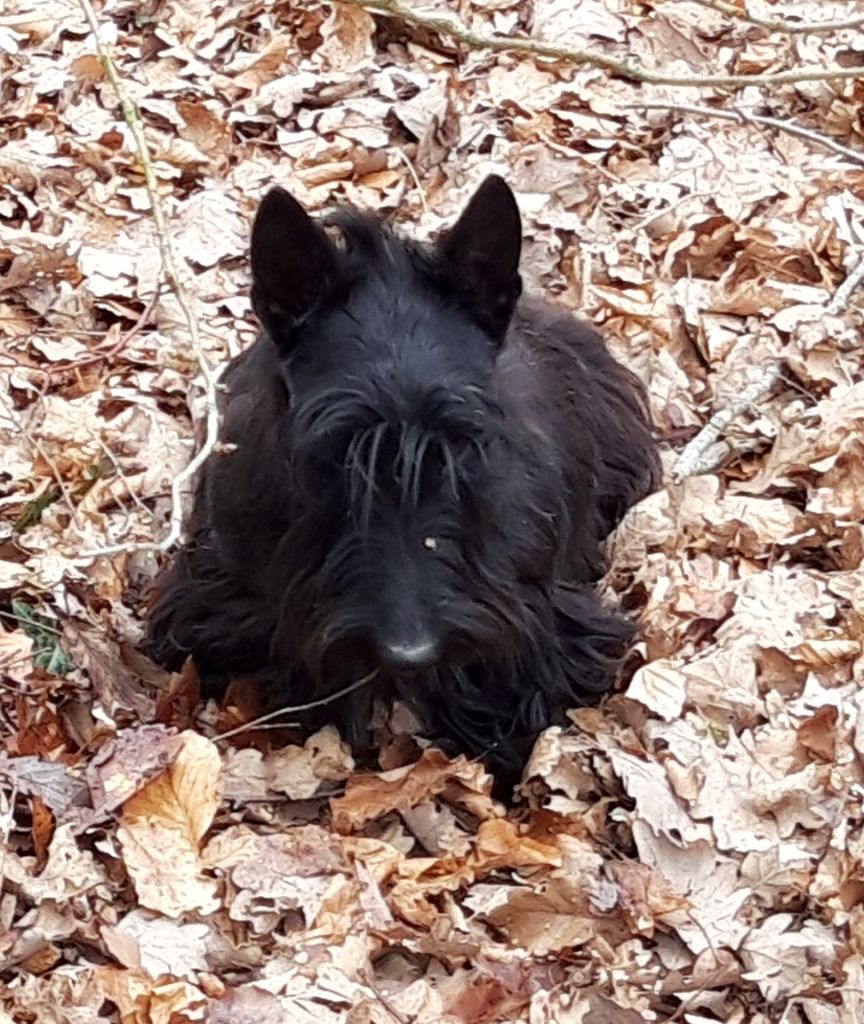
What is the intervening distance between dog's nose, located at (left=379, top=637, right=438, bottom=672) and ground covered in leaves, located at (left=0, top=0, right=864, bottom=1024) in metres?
0.47

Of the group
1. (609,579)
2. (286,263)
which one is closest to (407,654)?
(286,263)

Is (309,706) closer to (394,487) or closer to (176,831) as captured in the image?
(176,831)

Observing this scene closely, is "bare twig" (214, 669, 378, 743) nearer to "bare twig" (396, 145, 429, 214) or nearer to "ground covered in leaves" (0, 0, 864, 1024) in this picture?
"ground covered in leaves" (0, 0, 864, 1024)

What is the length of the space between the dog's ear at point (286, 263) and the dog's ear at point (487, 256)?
0.82 ft

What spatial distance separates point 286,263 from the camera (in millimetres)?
3287

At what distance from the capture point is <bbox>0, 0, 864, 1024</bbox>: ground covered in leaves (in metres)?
3.24

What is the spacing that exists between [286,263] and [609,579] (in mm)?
1521

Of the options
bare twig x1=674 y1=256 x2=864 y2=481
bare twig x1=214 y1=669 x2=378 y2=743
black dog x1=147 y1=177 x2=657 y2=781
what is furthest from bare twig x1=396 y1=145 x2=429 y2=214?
bare twig x1=214 y1=669 x2=378 y2=743

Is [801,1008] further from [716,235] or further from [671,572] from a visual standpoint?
[716,235]

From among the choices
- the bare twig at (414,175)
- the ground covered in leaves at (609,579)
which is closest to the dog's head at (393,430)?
the ground covered in leaves at (609,579)

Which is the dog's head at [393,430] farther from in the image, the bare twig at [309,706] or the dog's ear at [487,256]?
the bare twig at [309,706]

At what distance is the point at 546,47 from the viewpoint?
127 inches

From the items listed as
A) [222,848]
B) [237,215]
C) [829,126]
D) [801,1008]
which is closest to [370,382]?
[222,848]

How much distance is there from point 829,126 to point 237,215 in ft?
7.11
